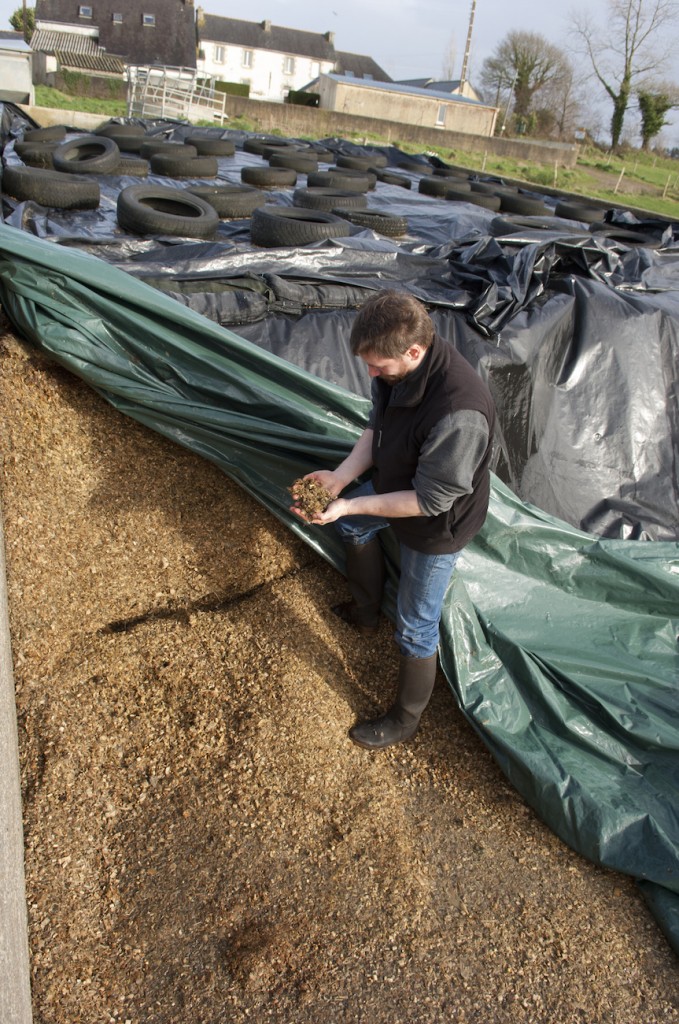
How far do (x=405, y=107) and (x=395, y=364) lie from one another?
2848 centimetres

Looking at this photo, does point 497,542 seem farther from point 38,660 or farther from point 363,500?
point 38,660

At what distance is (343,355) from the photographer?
13.2 ft

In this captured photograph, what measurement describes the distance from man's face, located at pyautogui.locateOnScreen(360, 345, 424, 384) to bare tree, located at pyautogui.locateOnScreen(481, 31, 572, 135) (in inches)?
1953

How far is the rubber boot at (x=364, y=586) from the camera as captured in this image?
3111 millimetres

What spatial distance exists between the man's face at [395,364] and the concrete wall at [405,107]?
2611 cm

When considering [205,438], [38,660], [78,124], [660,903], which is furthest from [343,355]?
[78,124]

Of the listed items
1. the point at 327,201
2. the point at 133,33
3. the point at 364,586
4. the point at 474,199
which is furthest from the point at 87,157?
the point at 133,33

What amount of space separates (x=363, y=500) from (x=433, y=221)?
6.09 metres

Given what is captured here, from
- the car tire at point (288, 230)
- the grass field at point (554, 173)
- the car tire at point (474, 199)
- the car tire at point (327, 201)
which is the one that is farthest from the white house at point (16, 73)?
the car tire at point (288, 230)

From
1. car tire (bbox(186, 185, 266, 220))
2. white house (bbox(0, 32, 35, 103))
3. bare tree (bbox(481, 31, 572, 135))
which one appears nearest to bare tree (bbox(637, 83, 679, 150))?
bare tree (bbox(481, 31, 572, 135))

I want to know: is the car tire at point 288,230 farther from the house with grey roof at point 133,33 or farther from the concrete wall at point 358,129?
the house with grey roof at point 133,33

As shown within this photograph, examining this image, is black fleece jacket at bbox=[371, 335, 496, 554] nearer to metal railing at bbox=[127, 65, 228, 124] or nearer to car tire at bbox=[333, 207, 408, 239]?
car tire at bbox=[333, 207, 408, 239]

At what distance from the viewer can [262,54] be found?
5656cm

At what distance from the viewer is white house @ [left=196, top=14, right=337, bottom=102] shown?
183ft
